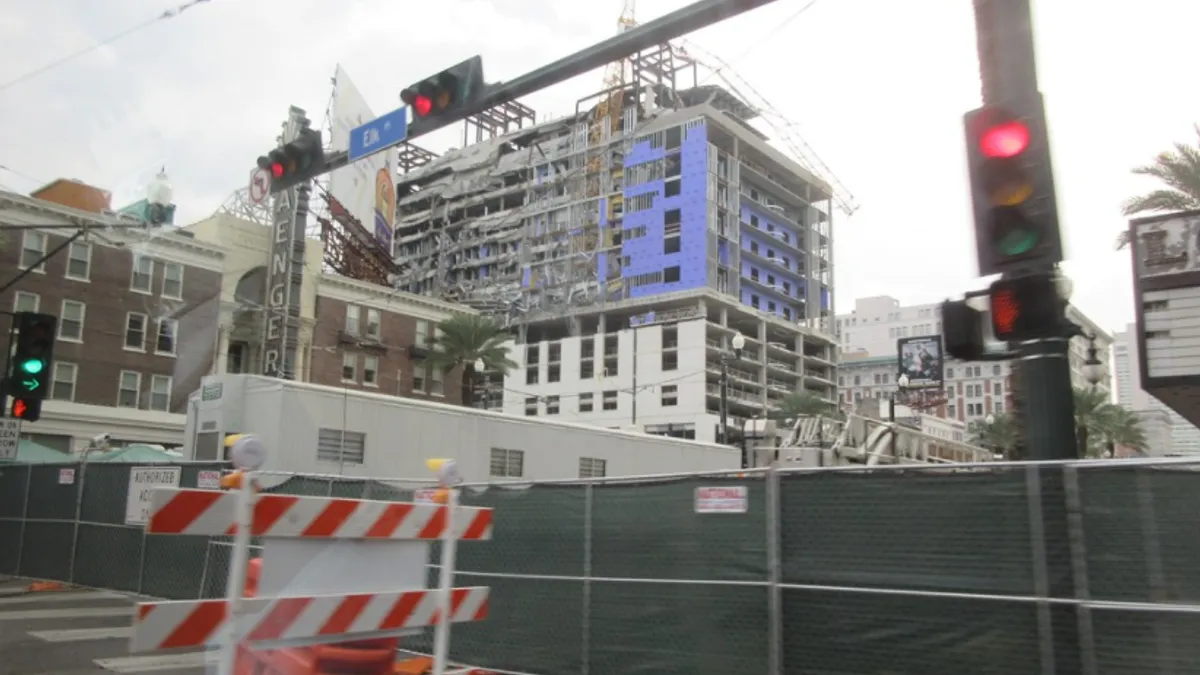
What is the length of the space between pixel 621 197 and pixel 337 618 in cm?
10358

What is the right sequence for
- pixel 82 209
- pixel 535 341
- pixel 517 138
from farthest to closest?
pixel 517 138 → pixel 535 341 → pixel 82 209

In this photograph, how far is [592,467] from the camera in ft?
70.0

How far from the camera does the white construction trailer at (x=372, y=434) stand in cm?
1641

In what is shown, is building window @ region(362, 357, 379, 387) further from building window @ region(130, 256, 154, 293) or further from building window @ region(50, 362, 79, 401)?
building window @ region(50, 362, 79, 401)

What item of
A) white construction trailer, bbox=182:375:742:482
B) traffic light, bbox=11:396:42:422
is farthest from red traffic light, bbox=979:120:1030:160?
traffic light, bbox=11:396:42:422

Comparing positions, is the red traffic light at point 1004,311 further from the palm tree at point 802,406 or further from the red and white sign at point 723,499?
the palm tree at point 802,406

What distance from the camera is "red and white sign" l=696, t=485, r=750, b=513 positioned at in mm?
8281

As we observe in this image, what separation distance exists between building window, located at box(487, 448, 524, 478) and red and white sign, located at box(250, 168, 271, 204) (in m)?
7.19

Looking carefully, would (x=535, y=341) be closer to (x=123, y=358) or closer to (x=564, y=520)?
(x=123, y=358)

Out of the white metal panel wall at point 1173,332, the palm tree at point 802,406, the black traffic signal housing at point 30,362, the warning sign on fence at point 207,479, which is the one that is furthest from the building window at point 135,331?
the palm tree at point 802,406

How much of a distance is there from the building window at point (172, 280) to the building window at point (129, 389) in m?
4.11

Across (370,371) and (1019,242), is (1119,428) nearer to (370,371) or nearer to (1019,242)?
(370,371)

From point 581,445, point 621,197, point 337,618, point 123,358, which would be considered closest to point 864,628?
point 337,618

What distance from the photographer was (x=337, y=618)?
5082 mm
